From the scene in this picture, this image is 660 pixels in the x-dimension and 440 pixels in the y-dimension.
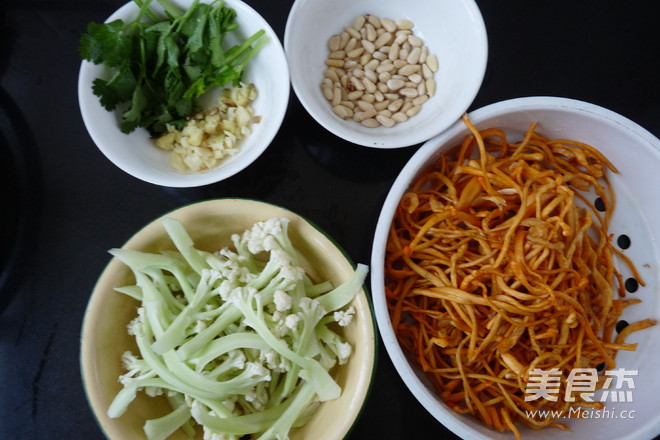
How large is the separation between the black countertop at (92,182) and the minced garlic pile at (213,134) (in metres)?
0.12

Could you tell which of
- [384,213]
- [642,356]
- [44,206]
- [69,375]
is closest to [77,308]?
[69,375]

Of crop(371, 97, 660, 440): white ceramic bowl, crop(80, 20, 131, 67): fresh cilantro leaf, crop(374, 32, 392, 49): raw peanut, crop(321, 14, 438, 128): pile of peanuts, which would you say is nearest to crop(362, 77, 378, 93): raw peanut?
crop(321, 14, 438, 128): pile of peanuts

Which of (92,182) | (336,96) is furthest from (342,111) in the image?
(92,182)

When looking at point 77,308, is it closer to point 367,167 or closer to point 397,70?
point 367,167

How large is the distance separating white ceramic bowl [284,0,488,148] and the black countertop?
4.8 inches

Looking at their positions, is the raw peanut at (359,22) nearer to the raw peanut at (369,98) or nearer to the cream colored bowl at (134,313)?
the raw peanut at (369,98)

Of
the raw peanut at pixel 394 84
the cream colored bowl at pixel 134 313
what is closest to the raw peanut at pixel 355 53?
the raw peanut at pixel 394 84

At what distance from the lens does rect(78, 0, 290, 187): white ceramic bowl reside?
104cm

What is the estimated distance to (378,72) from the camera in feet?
3.98

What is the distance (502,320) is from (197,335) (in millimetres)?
604

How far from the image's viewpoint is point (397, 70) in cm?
123

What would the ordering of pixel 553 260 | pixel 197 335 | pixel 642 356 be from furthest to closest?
pixel 642 356 < pixel 553 260 < pixel 197 335

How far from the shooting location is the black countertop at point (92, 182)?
1171 millimetres

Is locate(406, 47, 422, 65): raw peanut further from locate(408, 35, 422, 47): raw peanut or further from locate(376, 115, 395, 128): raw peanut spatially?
locate(376, 115, 395, 128): raw peanut
